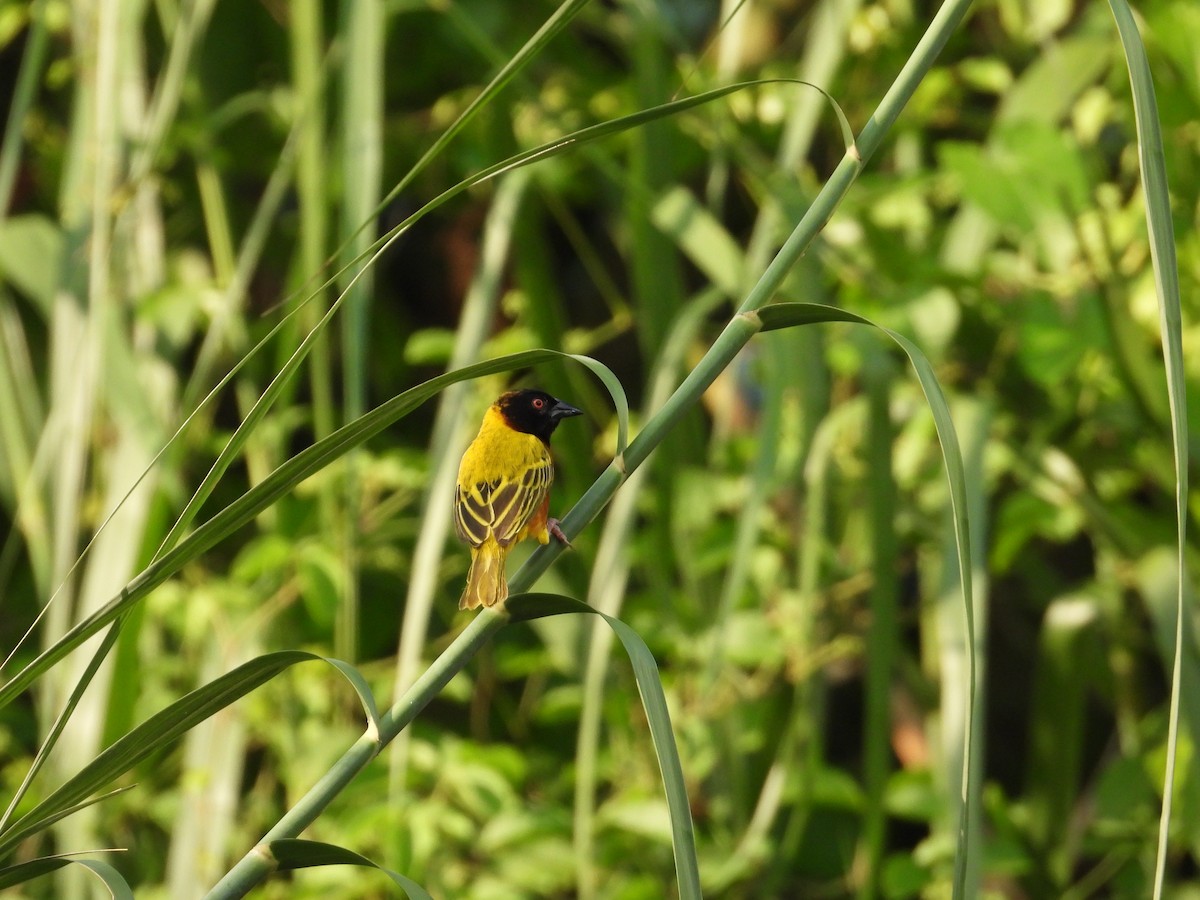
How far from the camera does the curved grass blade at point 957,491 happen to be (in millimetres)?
970

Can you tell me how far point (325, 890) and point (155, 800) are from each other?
2.12 feet

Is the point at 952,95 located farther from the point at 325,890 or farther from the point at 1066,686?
the point at 325,890

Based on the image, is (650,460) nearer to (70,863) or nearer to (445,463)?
(445,463)

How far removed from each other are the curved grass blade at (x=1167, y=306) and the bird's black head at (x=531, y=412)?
1.20 metres

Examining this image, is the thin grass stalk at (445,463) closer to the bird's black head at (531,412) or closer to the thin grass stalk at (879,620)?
the bird's black head at (531,412)

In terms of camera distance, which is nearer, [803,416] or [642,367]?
[803,416]

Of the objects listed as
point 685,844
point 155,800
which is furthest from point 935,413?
point 155,800

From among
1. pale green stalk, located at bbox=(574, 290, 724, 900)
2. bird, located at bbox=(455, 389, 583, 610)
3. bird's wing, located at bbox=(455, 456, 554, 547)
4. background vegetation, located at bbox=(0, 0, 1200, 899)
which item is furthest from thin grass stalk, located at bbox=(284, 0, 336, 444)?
pale green stalk, located at bbox=(574, 290, 724, 900)

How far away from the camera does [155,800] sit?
366 centimetres

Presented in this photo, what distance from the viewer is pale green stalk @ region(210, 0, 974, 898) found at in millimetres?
995

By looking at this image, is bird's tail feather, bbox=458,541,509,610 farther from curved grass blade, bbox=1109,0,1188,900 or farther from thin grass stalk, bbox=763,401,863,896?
thin grass stalk, bbox=763,401,863,896

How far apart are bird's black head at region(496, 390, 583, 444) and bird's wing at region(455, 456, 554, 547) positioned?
21cm

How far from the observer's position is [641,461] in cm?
103

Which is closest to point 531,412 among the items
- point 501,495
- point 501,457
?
point 501,457
